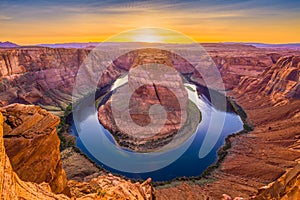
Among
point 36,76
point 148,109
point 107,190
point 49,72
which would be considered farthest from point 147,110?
point 49,72

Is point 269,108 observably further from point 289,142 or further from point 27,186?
point 27,186

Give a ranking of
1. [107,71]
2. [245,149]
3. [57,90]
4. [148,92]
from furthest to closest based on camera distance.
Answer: [107,71], [57,90], [148,92], [245,149]

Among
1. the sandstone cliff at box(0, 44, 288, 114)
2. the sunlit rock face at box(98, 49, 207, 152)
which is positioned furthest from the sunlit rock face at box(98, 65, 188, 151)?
the sandstone cliff at box(0, 44, 288, 114)

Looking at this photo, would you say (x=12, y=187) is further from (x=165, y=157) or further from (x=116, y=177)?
(x=165, y=157)

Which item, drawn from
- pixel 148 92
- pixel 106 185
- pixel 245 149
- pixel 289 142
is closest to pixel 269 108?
pixel 289 142

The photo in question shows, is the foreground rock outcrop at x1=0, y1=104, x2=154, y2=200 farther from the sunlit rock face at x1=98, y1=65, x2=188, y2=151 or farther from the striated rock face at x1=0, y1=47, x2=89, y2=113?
the striated rock face at x1=0, y1=47, x2=89, y2=113

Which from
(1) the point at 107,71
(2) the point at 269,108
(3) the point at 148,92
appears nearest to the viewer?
(3) the point at 148,92
